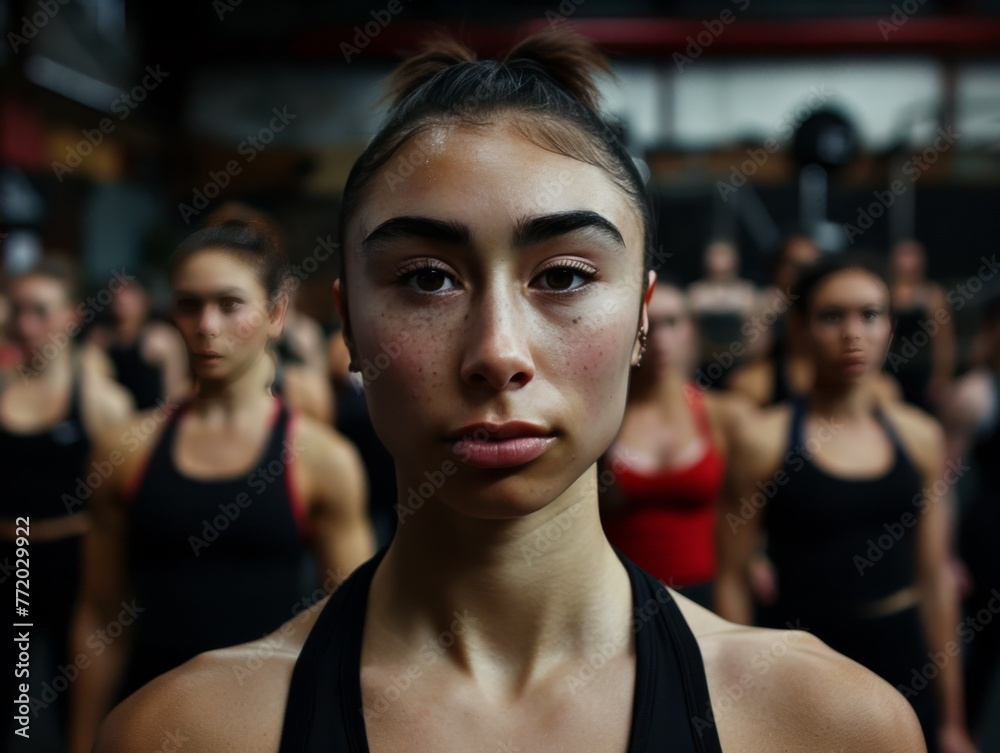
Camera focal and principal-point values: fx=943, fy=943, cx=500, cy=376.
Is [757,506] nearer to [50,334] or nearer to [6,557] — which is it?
[6,557]

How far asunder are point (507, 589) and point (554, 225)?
0.39 meters

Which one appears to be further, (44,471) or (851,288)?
(44,471)

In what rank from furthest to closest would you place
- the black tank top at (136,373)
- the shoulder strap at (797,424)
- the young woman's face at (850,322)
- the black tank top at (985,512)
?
the black tank top at (136,373), the black tank top at (985,512), the shoulder strap at (797,424), the young woman's face at (850,322)

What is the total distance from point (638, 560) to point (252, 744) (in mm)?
1981

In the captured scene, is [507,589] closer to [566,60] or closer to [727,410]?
[566,60]

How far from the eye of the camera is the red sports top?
2.85 meters

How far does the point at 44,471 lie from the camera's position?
291cm

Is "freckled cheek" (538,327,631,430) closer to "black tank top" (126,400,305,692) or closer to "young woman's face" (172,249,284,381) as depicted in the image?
"young woman's face" (172,249,284,381)

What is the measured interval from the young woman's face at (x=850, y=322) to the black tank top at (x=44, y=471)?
213cm

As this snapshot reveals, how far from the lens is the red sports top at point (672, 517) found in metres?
2.85

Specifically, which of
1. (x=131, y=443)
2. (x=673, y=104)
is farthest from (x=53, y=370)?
(x=673, y=104)

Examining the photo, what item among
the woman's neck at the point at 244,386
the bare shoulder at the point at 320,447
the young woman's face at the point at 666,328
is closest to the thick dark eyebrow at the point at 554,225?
the woman's neck at the point at 244,386

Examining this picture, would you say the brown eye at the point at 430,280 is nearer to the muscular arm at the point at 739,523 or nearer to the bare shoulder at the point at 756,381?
the muscular arm at the point at 739,523

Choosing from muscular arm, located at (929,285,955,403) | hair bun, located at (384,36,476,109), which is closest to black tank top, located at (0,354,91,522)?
hair bun, located at (384,36,476,109)
